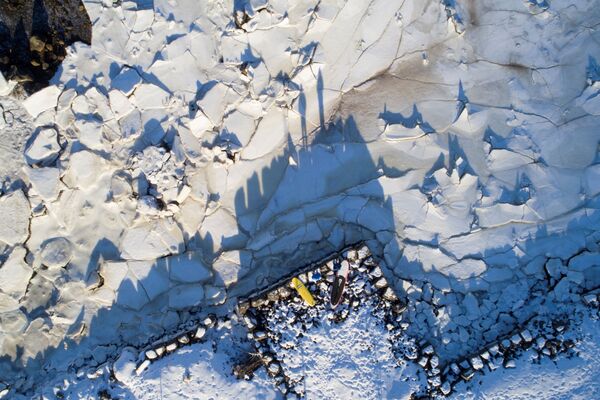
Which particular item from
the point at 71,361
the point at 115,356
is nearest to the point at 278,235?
the point at 115,356

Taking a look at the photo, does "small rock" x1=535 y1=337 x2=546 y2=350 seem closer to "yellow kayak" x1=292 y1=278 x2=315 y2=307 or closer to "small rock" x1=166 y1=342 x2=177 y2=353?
"yellow kayak" x1=292 y1=278 x2=315 y2=307

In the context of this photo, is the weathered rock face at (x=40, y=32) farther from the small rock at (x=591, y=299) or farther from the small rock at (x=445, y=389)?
the small rock at (x=591, y=299)

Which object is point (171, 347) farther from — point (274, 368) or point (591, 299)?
point (591, 299)

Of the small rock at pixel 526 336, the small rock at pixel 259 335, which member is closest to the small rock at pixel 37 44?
the small rock at pixel 259 335

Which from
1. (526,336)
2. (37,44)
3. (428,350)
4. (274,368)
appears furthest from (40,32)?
(526,336)

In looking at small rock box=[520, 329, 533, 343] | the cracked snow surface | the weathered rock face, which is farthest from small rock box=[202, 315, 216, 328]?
small rock box=[520, 329, 533, 343]

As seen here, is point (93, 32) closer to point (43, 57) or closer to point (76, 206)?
point (43, 57)
